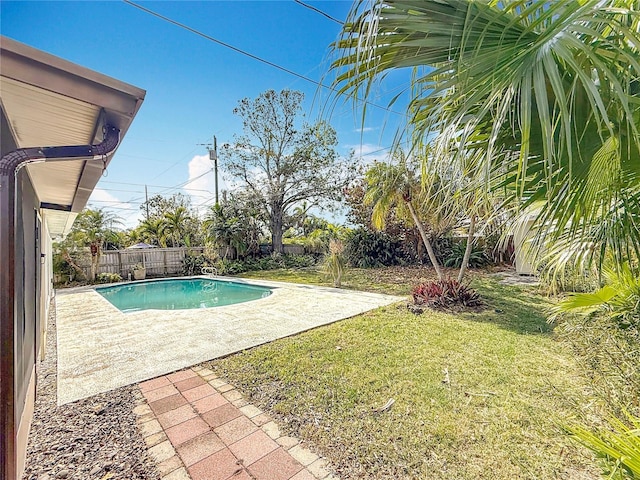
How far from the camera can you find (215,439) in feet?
8.84

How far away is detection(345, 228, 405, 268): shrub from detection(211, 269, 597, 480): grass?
10558 millimetres

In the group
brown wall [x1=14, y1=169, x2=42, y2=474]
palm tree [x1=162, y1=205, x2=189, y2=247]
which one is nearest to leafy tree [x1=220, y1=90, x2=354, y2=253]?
palm tree [x1=162, y1=205, x2=189, y2=247]

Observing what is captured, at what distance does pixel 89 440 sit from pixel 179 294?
1033 cm

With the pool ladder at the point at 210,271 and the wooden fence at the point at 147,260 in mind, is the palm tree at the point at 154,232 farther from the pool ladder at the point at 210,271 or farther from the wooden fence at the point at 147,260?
the pool ladder at the point at 210,271

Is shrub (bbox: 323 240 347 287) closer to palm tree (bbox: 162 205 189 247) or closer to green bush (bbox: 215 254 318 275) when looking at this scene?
green bush (bbox: 215 254 318 275)

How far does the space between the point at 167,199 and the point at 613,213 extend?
3648 cm

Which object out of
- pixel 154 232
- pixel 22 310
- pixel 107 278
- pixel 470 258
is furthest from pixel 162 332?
pixel 154 232

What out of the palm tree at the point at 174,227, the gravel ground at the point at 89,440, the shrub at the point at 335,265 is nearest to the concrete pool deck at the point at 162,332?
the gravel ground at the point at 89,440

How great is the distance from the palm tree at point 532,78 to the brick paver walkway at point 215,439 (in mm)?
2548

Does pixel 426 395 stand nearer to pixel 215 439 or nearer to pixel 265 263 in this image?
pixel 215 439

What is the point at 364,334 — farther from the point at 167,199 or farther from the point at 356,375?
the point at 167,199

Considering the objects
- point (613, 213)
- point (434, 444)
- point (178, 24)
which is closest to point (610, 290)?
point (613, 213)

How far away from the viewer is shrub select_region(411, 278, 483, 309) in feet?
24.0

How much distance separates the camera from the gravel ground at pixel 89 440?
237 centimetres
